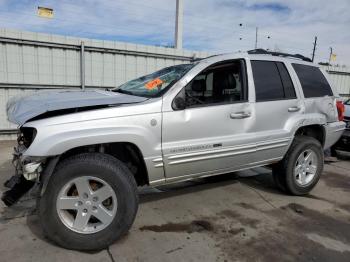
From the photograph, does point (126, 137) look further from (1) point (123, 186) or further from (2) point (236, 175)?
(2) point (236, 175)

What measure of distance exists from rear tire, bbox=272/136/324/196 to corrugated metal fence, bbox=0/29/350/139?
5718 mm

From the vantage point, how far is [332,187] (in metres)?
5.09

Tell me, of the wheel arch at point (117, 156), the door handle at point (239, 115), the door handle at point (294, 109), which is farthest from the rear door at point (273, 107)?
the wheel arch at point (117, 156)

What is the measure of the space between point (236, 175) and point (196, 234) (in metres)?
2.35

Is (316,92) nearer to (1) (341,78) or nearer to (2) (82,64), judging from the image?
(2) (82,64)

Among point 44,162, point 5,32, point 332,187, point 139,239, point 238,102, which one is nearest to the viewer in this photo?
point 44,162

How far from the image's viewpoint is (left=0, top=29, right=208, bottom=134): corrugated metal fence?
752 centimetres

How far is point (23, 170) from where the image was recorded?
8.86 ft

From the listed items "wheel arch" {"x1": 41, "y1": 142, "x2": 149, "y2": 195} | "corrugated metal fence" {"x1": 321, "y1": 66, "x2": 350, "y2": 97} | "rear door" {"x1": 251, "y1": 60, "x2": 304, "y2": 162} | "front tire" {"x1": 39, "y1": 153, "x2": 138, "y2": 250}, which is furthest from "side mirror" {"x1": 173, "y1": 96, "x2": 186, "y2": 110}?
"corrugated metal fence" {"x1": 321, "y1": 66, "x2": 350, "y2": 97}

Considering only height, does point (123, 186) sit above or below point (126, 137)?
below

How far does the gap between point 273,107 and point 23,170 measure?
2.91 m

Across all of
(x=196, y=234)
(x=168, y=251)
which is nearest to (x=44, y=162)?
(x=168, y=251)

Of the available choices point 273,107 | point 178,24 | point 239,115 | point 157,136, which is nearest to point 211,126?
point 239,115

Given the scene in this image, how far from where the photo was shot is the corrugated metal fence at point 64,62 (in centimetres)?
752
